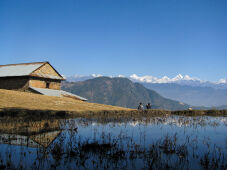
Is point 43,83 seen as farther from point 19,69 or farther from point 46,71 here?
point 19,69

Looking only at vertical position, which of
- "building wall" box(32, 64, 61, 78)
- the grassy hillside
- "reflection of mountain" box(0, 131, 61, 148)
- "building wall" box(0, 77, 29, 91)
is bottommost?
"reflection of mountain" box(0, 131, 61, 148)

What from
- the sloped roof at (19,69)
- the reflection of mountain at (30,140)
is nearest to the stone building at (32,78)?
the sloped roof at (19,69)

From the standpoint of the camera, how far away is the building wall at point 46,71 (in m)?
55.3

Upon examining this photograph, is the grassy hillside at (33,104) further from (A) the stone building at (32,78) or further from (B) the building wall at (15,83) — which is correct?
(B) the building wall at (15,83)

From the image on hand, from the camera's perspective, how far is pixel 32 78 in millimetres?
52906

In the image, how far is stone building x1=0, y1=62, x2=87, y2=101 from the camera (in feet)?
172

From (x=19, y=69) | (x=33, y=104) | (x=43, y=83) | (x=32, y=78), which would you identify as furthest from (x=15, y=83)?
(x=33, y=104)

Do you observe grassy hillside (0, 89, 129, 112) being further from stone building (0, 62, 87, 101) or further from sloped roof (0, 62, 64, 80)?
sloped roof (0, 62, 64, 80)

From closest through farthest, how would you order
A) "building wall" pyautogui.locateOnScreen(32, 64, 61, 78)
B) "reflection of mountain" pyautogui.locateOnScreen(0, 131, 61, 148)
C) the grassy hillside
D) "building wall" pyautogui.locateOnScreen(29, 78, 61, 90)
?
"reflection of mountain" pyautogui.locateOnScreen(0, 131, 61, 148) < the grassy hillside < "building wall" pyautogui.locateOnScreen(29, 78, 61, 90) < "building wall" pyautogui.locateOnScreen(32, 64, 61, 78)

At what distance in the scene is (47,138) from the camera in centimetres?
1145

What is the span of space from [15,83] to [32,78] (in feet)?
13.9

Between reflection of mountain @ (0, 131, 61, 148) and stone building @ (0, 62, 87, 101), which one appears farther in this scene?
stone building @ (0, 62, 87, 101)

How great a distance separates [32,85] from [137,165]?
4890cm

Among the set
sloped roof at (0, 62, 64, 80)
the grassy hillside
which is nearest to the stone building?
sloped roof at (0, 62, 64, 80)
